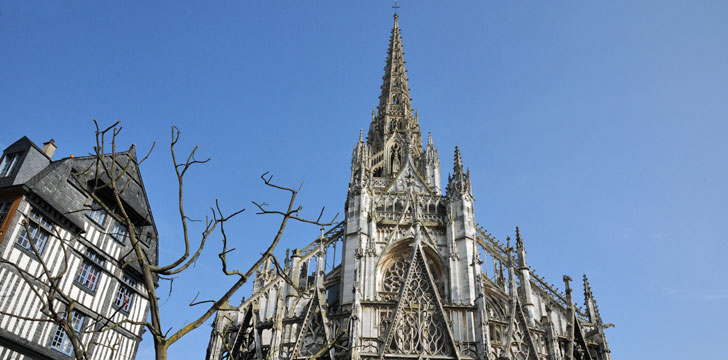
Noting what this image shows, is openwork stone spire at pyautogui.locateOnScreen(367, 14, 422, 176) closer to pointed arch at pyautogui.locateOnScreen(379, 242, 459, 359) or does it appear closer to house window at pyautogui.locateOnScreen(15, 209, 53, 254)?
pointed arch at pyautogui.locateOnScreen(379, 242, 459, 359)

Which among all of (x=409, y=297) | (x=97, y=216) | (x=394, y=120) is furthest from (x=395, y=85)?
(x=97, y=216)

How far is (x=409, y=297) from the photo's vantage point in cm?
2286

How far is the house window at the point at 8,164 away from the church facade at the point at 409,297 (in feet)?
33.1

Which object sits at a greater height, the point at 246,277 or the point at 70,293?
the point at 70,293

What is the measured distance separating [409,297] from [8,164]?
54.6ft

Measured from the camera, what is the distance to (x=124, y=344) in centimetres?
2239

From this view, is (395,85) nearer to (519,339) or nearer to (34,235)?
(519,339)

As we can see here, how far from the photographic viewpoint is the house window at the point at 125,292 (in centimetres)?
2253

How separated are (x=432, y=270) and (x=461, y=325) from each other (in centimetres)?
423

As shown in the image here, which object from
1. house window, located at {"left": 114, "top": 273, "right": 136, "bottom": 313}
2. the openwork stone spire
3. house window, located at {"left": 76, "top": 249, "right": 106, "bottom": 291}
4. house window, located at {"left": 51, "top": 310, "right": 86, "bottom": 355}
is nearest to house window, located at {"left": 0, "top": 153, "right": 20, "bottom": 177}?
house window, located at {"left": 76, "top": 249, "right": 106, "bottom": 291}

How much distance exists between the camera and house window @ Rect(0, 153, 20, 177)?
20.2m

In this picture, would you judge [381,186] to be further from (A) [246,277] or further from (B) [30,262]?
(A) [246,277]

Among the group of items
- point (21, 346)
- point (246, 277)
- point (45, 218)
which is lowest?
point (246, 277)

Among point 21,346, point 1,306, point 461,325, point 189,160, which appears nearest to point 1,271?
point 1,306
